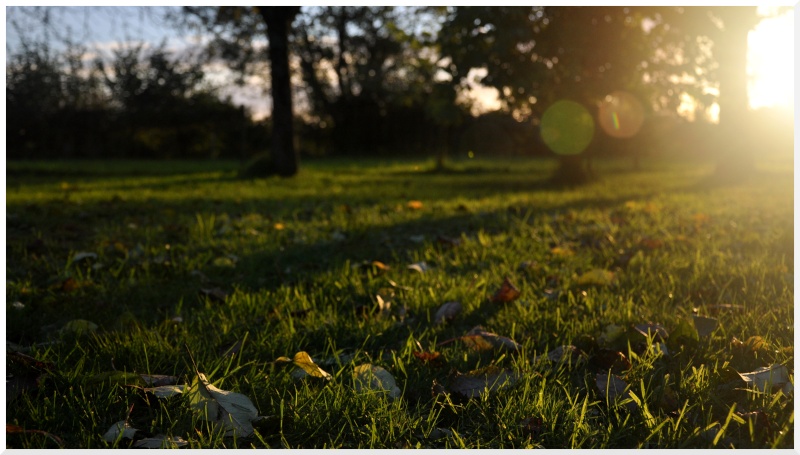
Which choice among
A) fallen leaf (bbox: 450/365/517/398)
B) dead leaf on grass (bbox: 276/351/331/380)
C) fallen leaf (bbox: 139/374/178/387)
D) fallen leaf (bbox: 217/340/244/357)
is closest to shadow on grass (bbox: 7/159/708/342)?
fallen leaf (bbox: 217/340/244/357)

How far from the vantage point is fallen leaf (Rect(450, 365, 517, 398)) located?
5.75 ft

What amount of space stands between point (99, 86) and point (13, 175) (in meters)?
7.63

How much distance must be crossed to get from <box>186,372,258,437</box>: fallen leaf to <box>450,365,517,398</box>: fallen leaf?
0.56m

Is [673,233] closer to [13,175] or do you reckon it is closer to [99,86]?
[13,175]

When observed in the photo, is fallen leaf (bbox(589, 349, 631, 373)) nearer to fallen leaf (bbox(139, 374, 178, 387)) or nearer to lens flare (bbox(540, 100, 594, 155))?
fallen leaf (bbox(139, 374, 178, 387))

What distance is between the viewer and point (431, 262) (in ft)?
12.1

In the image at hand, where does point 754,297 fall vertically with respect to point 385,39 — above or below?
below

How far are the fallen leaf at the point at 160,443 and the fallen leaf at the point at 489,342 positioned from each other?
39.5 inches

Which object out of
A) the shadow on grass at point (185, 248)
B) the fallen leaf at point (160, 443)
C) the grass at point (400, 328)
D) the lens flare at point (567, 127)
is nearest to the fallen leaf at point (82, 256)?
the grass at point (400, 328)

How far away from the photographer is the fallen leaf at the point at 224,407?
5.01ft

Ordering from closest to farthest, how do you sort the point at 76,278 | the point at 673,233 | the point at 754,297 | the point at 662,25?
the point at 754,297, the point at 76,278, the point at 673,233, the point at 662,25

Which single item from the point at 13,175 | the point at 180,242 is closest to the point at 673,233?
the point at 180,242

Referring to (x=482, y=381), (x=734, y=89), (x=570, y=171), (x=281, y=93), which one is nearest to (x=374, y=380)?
(x=482, y=381)

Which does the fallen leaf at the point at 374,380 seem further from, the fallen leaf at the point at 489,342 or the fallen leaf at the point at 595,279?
the fallen leaf at the point at 595,279
